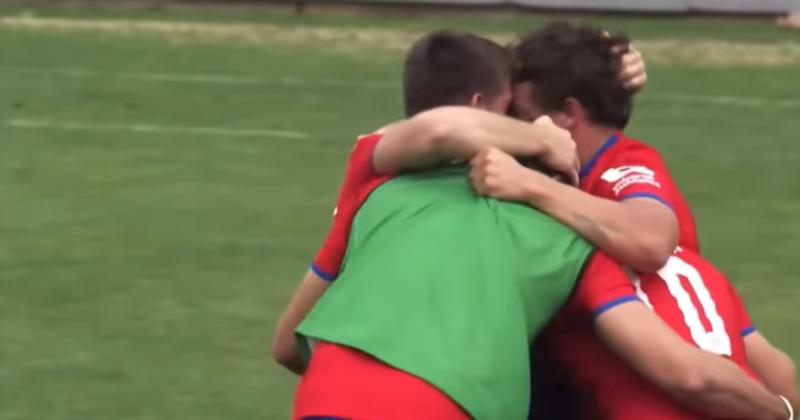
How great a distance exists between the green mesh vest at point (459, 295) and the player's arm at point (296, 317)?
16.6 inches

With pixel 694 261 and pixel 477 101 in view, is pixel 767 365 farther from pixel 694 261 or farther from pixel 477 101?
pixel 477 101

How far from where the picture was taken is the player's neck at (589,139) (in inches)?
150

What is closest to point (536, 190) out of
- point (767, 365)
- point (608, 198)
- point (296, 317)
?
point (608, 198)

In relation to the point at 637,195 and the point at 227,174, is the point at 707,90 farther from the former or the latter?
the point at 637,195

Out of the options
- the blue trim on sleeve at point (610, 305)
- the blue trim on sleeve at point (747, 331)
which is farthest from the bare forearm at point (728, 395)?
the blue trim on sleeve at point (747, 331)

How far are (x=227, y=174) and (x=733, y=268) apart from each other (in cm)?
355

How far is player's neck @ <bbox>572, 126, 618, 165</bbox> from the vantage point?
3812 mm

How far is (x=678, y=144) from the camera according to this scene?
39.1ft

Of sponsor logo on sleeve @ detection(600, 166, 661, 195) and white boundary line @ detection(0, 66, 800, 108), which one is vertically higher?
sponsor logo on sleeve @ detection(600, 166, 661, 195)

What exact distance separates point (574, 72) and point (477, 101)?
365 mm

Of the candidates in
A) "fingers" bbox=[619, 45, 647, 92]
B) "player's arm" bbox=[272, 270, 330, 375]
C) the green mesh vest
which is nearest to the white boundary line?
"fingers" bbox=[619, 45, 647, 92]

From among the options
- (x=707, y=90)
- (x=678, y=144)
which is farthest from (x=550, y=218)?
(x=707, y=90)

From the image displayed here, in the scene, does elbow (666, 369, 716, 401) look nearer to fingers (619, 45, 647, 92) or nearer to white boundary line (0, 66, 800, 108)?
fingers (619, 45, 647, 92)

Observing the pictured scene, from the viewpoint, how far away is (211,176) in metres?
10.6
